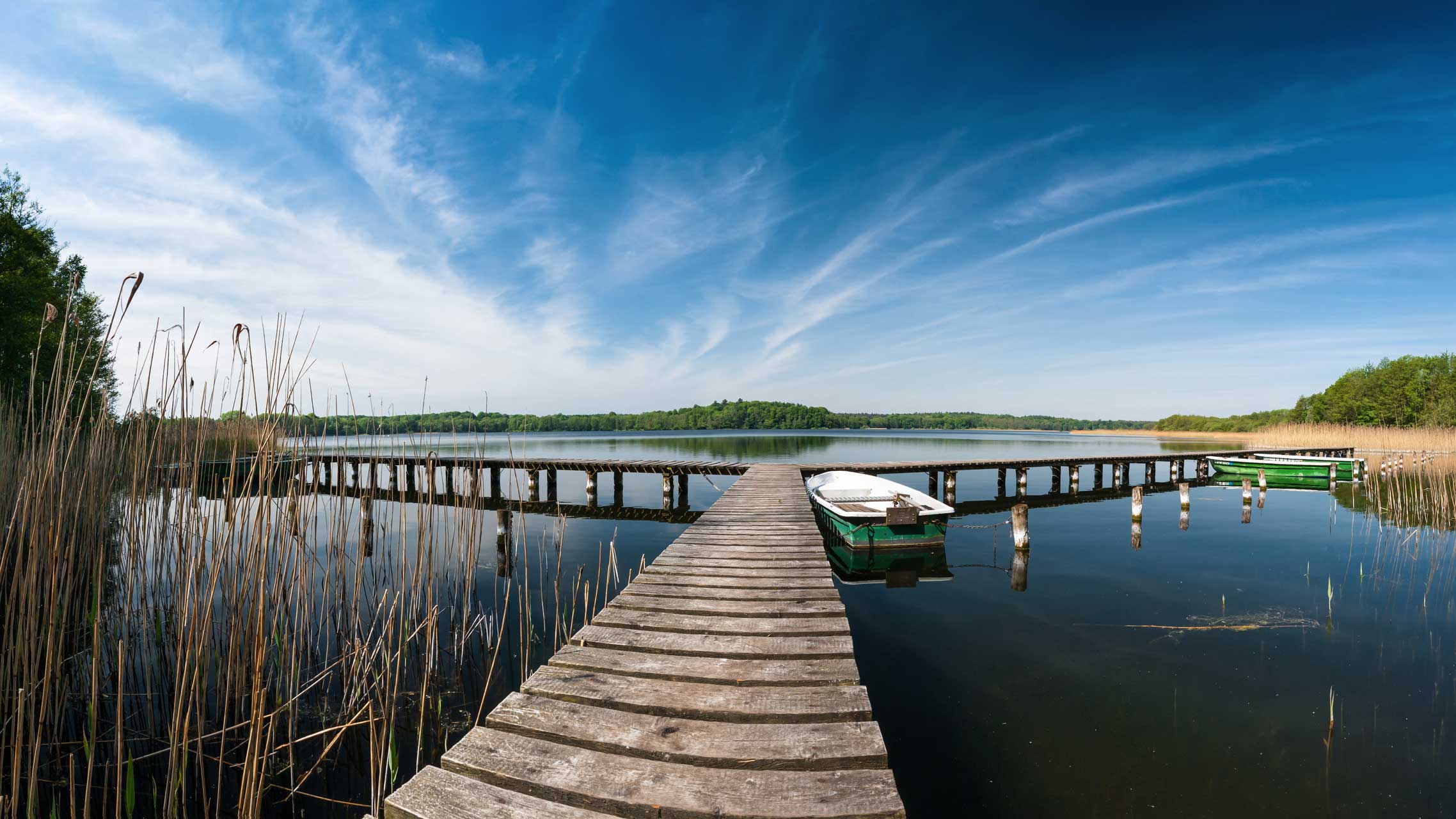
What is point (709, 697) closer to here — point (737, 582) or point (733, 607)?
point (733, 607)

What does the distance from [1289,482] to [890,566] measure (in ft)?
83.2

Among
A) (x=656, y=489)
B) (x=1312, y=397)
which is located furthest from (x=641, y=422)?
(x=1312, y=397)

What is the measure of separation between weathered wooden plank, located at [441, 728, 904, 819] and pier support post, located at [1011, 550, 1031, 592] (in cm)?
802

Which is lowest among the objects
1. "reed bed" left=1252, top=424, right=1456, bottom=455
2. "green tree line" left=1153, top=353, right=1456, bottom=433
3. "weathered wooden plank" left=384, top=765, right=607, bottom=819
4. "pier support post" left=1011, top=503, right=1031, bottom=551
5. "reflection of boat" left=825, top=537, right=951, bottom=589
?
"reflection of boat" left=825, top=537, right=951, bottom=589

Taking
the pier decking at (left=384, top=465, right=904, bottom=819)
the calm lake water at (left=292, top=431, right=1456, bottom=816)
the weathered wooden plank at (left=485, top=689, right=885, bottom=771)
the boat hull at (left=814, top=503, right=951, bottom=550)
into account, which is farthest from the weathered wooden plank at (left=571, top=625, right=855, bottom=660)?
the boat hull at (left=814, top=503, right=951, bottom=550)

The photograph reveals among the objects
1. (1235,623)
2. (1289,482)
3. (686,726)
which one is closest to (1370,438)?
(1289,482)

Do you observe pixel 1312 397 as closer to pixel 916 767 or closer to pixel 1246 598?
pixel 1246 598

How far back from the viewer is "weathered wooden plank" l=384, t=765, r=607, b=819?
2.22 metres

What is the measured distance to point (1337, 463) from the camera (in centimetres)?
2381

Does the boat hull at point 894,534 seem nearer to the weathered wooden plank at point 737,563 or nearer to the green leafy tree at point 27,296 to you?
the weathered wooden plank at point 737,563

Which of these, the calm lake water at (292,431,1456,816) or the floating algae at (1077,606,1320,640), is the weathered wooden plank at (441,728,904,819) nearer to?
the calm lake water at (292,431,1456,816)

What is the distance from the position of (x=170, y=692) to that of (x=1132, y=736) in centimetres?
865

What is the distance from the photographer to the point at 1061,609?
797 centimetres

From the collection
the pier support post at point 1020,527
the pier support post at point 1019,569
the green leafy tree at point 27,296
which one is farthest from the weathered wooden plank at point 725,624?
the green leafy tree at point 27,296
